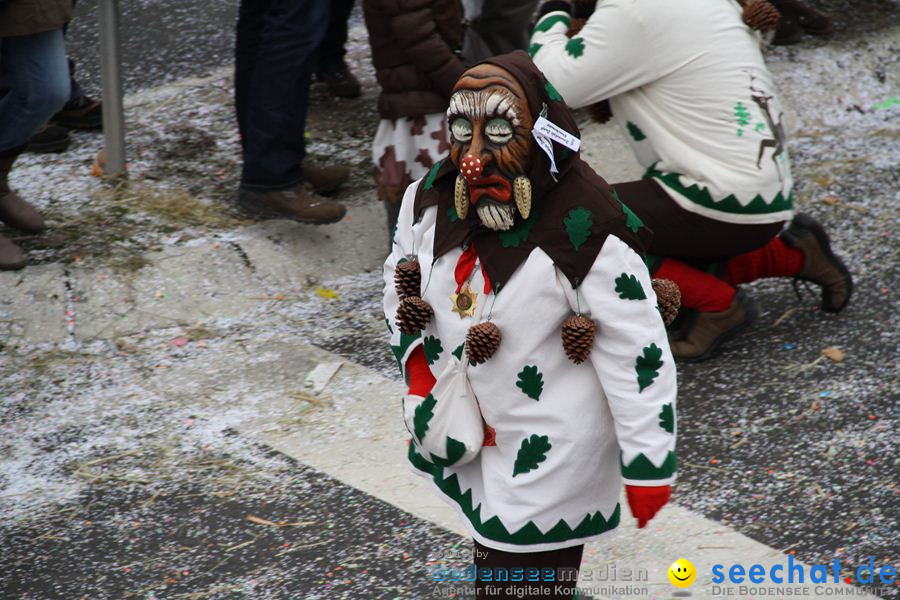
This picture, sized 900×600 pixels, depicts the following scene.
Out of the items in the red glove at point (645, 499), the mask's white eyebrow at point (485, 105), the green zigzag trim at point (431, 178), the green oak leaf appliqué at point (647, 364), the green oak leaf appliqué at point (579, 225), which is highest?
the mask's white eyebrow at point (485, 105)

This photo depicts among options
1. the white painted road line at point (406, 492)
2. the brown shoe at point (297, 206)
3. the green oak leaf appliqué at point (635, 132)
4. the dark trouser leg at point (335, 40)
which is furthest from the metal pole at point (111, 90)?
the green oak leaf appliqué at point (635, 132)

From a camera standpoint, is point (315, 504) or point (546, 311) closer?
point (546, 311)

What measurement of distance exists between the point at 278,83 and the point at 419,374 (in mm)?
2458

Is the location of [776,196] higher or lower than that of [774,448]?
higher

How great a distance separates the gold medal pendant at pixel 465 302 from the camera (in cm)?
259

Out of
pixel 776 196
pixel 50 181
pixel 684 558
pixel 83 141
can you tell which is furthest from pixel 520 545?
pixel 83 141

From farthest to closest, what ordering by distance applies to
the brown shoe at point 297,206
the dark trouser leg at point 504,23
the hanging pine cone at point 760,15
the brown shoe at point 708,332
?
the dark trouser leg at point 504,23
the brown shoe at point 297,206
the brown shoe at point 708,332
the hanging pine cone at point 760,15

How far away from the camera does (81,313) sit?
15.0ft

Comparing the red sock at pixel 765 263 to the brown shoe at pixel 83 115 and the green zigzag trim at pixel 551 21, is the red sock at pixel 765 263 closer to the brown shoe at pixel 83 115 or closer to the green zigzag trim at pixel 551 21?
the green zigzag trim at pixel 551 21

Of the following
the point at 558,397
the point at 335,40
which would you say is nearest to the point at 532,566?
the point at 558,397

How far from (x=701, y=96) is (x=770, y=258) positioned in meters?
0.77

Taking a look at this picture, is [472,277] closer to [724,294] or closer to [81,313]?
[724,294]

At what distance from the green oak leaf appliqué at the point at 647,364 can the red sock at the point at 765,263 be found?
212cm

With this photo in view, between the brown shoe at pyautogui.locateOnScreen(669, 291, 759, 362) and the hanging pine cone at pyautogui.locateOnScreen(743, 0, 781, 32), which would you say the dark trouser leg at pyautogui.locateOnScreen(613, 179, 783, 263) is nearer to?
the brown shoe at pyautogui.locateOnScreen(669, 291, 759, 362)
